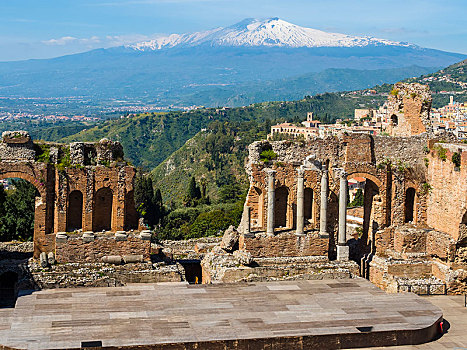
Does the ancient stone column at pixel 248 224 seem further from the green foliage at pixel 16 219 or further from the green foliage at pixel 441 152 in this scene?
the green foliage at pixel 16 219

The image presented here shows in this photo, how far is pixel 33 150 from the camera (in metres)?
30.2

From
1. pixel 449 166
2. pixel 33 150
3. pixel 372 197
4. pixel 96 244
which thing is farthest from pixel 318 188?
pixel 33 150

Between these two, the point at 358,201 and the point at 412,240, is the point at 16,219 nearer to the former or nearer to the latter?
the point at 412,240

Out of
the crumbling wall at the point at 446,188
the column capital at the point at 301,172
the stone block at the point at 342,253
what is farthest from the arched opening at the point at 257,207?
the crumbling wall at the point at 446,188

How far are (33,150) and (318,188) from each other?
13.1 meters

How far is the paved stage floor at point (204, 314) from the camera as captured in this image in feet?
71.4

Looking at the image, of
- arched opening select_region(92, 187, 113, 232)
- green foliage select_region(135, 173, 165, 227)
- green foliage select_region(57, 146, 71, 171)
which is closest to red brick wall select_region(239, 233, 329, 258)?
arched opening select_region(92, 187, 113, 232)

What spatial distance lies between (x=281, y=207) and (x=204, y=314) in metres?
9.92

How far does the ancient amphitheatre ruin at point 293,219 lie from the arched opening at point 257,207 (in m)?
0.05

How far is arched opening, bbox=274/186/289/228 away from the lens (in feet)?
107

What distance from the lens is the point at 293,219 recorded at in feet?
105

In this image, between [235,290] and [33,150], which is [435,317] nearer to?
[235,290]

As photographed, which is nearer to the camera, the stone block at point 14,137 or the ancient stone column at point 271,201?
the stone block at point 14,137

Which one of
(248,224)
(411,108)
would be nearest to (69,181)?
(248,224)
